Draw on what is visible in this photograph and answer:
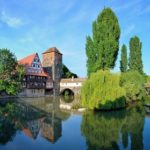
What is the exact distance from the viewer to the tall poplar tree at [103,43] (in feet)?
118

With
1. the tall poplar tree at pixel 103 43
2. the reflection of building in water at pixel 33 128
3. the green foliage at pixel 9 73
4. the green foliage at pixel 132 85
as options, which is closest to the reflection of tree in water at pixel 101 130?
the reflection of building in water at pixel 33 128

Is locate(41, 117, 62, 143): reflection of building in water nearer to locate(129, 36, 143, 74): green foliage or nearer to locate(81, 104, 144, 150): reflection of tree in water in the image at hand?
locate(81, 104, 144, 150): reflection of tree in water

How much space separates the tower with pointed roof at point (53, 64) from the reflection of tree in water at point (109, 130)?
116 ft

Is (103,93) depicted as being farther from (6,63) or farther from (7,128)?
(6,63)

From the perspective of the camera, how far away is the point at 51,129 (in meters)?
17.8

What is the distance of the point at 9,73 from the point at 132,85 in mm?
22795

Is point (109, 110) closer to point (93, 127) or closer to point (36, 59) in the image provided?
point (93, 127)

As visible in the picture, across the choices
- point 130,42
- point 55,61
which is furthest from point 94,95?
point 55,61

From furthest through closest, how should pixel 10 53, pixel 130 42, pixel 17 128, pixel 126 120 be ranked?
pixel 130 42 < pixel 10 53 < pixel 126 120 < pixel 17 128

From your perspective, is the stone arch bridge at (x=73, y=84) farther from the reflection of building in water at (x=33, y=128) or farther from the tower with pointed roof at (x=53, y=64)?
the reflection of building in water at (x=33, y=128)

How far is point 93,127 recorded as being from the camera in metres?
18.6

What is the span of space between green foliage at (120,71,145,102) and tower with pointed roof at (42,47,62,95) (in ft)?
75.5

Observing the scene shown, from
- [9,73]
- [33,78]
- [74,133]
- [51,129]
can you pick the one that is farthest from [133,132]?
[33,78]

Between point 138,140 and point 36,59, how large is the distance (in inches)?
1613
